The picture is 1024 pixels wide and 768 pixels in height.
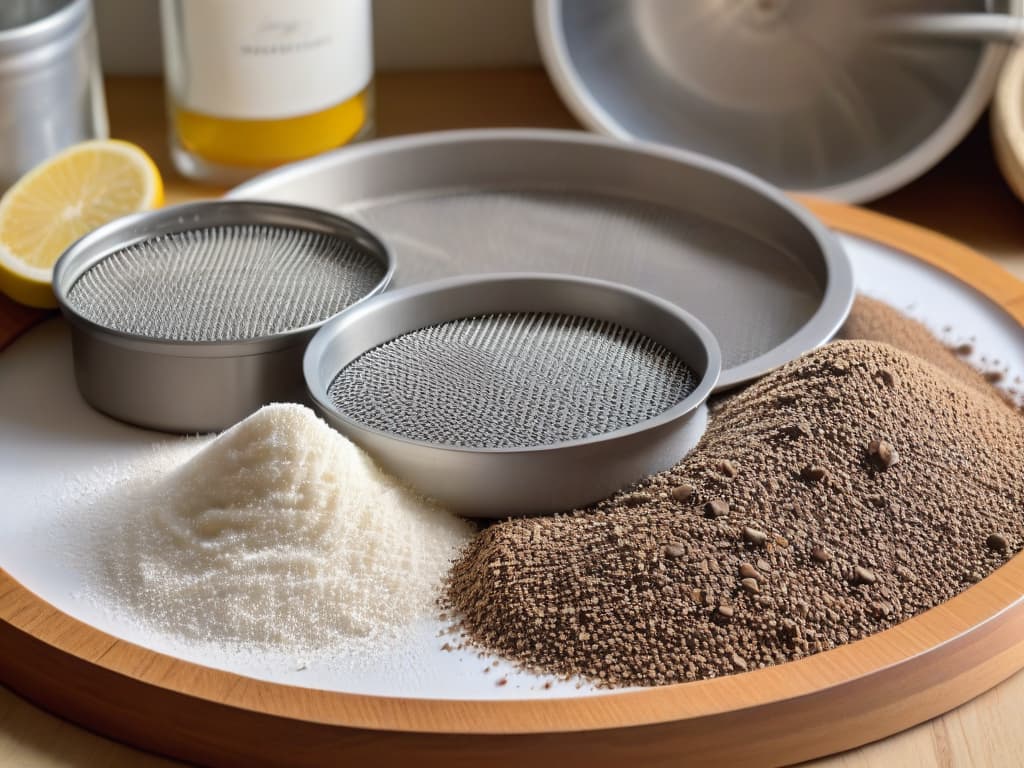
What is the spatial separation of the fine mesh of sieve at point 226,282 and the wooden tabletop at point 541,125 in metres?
0.22

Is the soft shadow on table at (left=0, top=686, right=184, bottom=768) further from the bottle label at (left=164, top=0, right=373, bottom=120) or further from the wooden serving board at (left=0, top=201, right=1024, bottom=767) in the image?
the bottle label at (left=164, top=0, right=373, bottom=120)

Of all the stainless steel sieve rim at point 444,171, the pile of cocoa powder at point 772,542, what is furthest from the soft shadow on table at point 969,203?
the pile of cocoa powder at point 772,542

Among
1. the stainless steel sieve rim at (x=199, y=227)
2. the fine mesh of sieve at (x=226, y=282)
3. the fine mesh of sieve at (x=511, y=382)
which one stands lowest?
the fine mesh of sieve at (x=511, y=382)

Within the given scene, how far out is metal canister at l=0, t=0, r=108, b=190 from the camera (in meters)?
0.88

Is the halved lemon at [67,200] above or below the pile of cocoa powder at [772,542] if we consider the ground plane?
above

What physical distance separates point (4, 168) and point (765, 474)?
0.56m

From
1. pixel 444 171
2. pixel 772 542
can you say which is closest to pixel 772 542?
pixel 772 542

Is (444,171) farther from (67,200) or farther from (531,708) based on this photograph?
(531,708)

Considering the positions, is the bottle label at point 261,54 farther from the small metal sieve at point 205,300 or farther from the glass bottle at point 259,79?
the small metal sieve at point 205,300

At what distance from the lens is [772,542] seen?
0.59 metres

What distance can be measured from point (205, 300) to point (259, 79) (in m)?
0.29

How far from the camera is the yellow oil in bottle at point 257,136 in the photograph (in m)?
1.02

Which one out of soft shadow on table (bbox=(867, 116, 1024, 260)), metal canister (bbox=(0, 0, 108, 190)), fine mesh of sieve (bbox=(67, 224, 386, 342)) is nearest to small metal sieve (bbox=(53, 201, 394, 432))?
fine mesh of sieve (bbox=(67, 224, 386, 342))

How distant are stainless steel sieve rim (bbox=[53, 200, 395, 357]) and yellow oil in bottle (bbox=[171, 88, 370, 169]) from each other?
0.64ft
